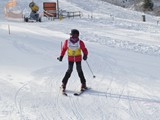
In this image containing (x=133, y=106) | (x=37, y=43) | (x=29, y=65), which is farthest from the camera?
(x=37, y=43)

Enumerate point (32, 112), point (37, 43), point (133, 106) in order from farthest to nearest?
point (37, 43) < point (133, 106) < point (32, 112)

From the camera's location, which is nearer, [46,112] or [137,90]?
[46,112]

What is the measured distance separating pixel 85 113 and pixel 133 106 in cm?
138

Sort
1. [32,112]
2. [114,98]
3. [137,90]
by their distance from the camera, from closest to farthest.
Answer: [32,112] < [114,98] < [137,90]

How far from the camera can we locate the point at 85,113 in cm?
798

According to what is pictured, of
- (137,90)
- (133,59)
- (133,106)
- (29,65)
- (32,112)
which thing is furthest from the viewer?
(133,59)

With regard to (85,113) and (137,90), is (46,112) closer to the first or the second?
(85,113)

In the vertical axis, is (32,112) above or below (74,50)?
below

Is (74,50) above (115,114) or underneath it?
above

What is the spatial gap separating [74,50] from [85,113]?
89.3 inches

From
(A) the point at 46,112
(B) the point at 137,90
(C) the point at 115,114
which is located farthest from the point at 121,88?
(A) the point at 46,112

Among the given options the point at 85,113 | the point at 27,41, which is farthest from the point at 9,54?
the point at 85,113

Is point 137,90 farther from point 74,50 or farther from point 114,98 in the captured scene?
point 74,50

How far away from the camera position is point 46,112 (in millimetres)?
7980
